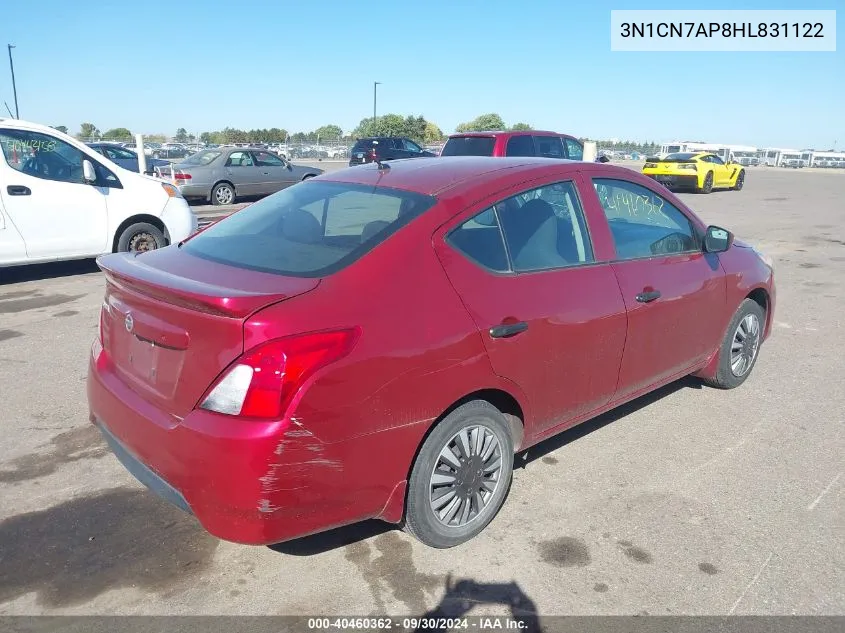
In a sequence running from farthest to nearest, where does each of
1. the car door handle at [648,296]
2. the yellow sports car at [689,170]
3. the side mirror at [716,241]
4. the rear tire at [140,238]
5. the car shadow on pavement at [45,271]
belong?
the yellow sports car at [689,170], the car shadow on pavement at [45,271], the rear tire at [140,238], the side mirror at [716,241], the car door handle at [648,296]

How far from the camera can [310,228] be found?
129 inches

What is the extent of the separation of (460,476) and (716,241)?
8.00ft

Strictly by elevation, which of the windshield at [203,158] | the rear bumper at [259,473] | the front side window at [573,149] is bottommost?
the rear bumper at [259,473]

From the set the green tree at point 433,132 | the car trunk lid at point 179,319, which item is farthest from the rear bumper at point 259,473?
the green tree at point 433,132

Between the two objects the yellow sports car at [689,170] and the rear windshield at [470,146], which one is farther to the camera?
the yellow sports car at [689,170]

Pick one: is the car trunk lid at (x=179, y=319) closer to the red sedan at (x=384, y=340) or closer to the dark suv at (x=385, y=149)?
the red sedan at (x=384, y=340)

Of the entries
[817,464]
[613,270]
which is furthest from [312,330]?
[817,464]

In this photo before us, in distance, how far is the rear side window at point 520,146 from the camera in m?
13.3

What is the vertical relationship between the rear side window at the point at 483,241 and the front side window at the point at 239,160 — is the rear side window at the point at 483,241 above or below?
below

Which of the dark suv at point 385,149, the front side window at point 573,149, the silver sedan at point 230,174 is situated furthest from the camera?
the dark suv at point 385,149

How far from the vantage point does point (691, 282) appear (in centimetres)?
411

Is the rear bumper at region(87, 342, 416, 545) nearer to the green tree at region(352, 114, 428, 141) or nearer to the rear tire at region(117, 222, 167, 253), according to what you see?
the rear tire at region(117, 222, 167, 253)

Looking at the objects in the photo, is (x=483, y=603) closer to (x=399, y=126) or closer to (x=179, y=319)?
(x=179, y=319)

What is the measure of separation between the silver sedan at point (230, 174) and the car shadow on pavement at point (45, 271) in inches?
279
